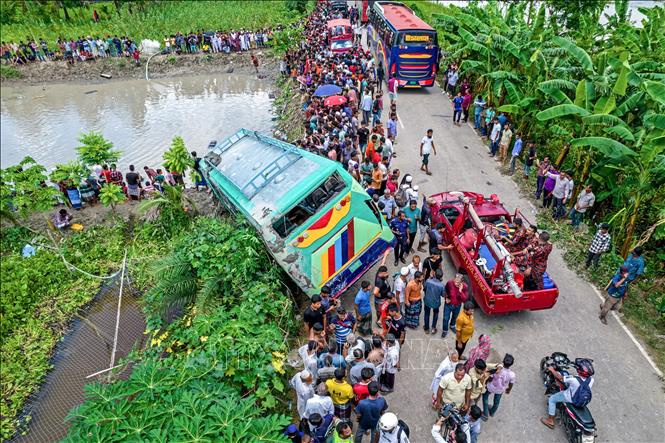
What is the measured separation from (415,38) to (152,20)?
78.3ft

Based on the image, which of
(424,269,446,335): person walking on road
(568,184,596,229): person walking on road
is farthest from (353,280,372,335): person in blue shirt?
(568,184,596,229): person walking on road

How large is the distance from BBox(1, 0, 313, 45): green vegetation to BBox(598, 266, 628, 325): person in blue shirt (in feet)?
98.8

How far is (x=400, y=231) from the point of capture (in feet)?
32.7

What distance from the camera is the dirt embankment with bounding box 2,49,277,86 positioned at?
28719 mm

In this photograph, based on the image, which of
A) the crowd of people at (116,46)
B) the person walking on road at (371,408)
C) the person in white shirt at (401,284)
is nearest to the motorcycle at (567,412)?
the person in white shirt at (401,284)

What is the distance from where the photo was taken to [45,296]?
1099 centimetres

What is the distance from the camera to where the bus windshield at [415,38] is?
62.3 feet

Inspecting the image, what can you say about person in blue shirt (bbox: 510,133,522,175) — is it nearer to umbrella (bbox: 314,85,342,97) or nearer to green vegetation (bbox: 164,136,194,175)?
umbrella (bbox: 314,85,342,97)

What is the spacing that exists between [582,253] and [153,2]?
132 ft

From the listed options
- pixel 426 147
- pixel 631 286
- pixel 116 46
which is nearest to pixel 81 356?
pixel 426 147

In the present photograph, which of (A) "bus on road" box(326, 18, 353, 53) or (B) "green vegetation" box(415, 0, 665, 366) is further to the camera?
(A) "bus on road" box(326, 18, 353, 53)

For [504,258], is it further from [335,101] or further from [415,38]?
[415,38]

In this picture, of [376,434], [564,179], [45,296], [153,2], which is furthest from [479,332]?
[153,2]

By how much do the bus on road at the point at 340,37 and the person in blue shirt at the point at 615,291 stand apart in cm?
1829
